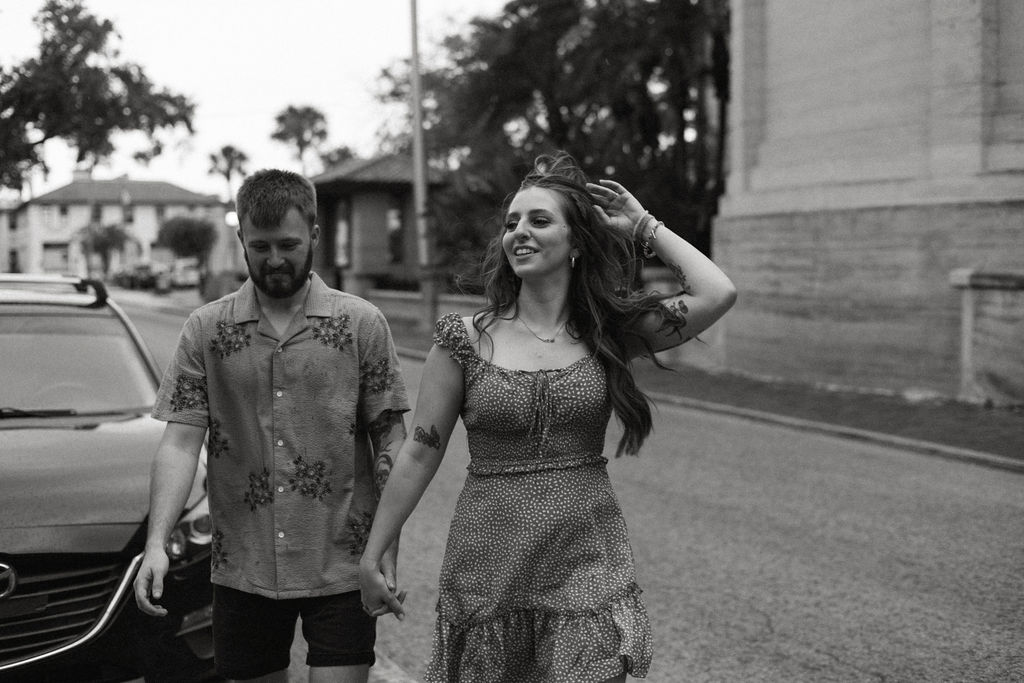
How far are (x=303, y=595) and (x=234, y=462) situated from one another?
423 millimetres

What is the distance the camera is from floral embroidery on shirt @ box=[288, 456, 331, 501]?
330cm

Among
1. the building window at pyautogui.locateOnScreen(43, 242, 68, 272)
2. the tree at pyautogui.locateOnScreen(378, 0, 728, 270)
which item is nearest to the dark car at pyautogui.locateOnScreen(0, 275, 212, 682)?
the tree at pyautogui.locateOnScreen(378, 0, 728, 270)

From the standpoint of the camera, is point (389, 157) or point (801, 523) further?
point (389, 157)

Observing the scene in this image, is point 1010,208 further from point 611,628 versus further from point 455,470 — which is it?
point 611,628

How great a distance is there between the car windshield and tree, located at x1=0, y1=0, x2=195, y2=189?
12.4 meters

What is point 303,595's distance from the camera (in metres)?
3.24

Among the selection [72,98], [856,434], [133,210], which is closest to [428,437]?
[856,434]

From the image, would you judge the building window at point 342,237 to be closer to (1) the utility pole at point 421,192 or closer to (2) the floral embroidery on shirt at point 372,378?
(1) the utility pole at point 421,192

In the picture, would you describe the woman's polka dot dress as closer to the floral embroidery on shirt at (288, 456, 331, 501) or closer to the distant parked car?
the floral embroidery on shirt at (288, 456, 331, 501)

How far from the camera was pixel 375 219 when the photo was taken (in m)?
37.3

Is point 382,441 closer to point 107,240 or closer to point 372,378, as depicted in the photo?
point 372,378

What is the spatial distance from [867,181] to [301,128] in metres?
54.5

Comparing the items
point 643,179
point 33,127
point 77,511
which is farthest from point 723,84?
point 77,511

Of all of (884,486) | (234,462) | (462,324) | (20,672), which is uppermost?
(462,324)
